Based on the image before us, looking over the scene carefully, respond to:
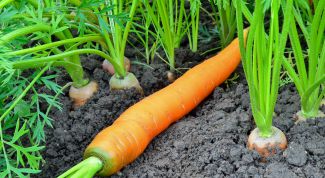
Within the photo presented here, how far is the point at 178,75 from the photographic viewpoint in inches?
80.1

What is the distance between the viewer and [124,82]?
1.87 meters

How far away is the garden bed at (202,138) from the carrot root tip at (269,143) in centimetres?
3

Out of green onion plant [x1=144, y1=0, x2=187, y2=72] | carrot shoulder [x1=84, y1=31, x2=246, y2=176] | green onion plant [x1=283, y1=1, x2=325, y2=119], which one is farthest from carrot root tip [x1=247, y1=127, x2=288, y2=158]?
green onion plant [x1=144, y1=0, x2=187, y2=72]

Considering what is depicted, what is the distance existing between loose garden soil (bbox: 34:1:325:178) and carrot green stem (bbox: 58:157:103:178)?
102mm

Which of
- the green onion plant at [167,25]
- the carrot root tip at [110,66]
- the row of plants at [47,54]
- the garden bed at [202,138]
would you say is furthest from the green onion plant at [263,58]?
the carrot root tip at [110,66]

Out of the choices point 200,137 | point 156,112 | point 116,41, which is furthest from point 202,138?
point 116,41

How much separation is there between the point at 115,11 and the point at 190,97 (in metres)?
0.39

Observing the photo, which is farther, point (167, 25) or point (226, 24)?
point (226, 24)

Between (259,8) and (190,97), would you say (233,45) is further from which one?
(259,8)

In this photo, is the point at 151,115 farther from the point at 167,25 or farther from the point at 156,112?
the point at 167,25

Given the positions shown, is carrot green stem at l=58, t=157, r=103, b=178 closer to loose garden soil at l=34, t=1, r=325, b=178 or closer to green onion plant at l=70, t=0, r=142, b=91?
loose garden soil at l=34, t=1, r=325, b=178

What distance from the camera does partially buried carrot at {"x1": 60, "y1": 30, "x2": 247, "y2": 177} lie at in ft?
5.21

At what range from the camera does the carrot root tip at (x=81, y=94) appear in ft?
6.17

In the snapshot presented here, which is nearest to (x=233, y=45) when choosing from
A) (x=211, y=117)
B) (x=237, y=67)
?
(x=237, y=67)
